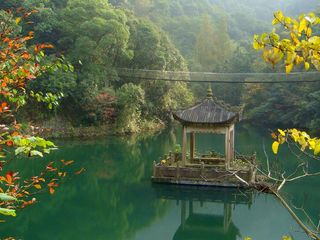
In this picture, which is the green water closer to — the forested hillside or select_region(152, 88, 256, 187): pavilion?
select_region(152, 88, 256, 187): pavilion

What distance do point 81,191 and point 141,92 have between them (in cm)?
1238

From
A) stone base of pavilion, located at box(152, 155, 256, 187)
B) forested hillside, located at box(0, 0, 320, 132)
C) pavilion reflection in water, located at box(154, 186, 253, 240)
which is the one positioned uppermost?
forested hillside, located at box(0, 0, 320, 132)

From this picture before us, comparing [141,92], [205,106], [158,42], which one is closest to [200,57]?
[158,42]

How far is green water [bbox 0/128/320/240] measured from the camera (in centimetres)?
845

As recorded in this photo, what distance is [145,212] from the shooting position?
9.76m

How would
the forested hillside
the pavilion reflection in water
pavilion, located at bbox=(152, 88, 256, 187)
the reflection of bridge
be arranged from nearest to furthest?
the pavilion reflection in water
pavilion, located at bbox=(152, 88, 256, 187)
the forested hillside
the reflection of bridge

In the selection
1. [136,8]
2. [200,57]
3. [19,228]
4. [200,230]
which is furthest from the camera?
[136,8]

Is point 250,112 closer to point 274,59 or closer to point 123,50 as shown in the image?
point 123,50

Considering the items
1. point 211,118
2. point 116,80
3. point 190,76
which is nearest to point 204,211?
point 211,118

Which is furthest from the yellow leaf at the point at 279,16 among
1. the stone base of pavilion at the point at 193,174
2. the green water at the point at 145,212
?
the stone base of pavilion at the point at 193,174

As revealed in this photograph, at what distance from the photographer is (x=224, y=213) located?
32.3 feet

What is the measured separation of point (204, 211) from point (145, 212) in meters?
1.32

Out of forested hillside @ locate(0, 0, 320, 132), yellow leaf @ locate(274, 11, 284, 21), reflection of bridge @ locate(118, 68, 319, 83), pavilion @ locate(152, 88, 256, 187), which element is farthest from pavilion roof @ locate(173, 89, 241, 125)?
reflection of bridge @ locate(118, 68, 319, 83)

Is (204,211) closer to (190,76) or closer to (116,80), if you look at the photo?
(116,80)
